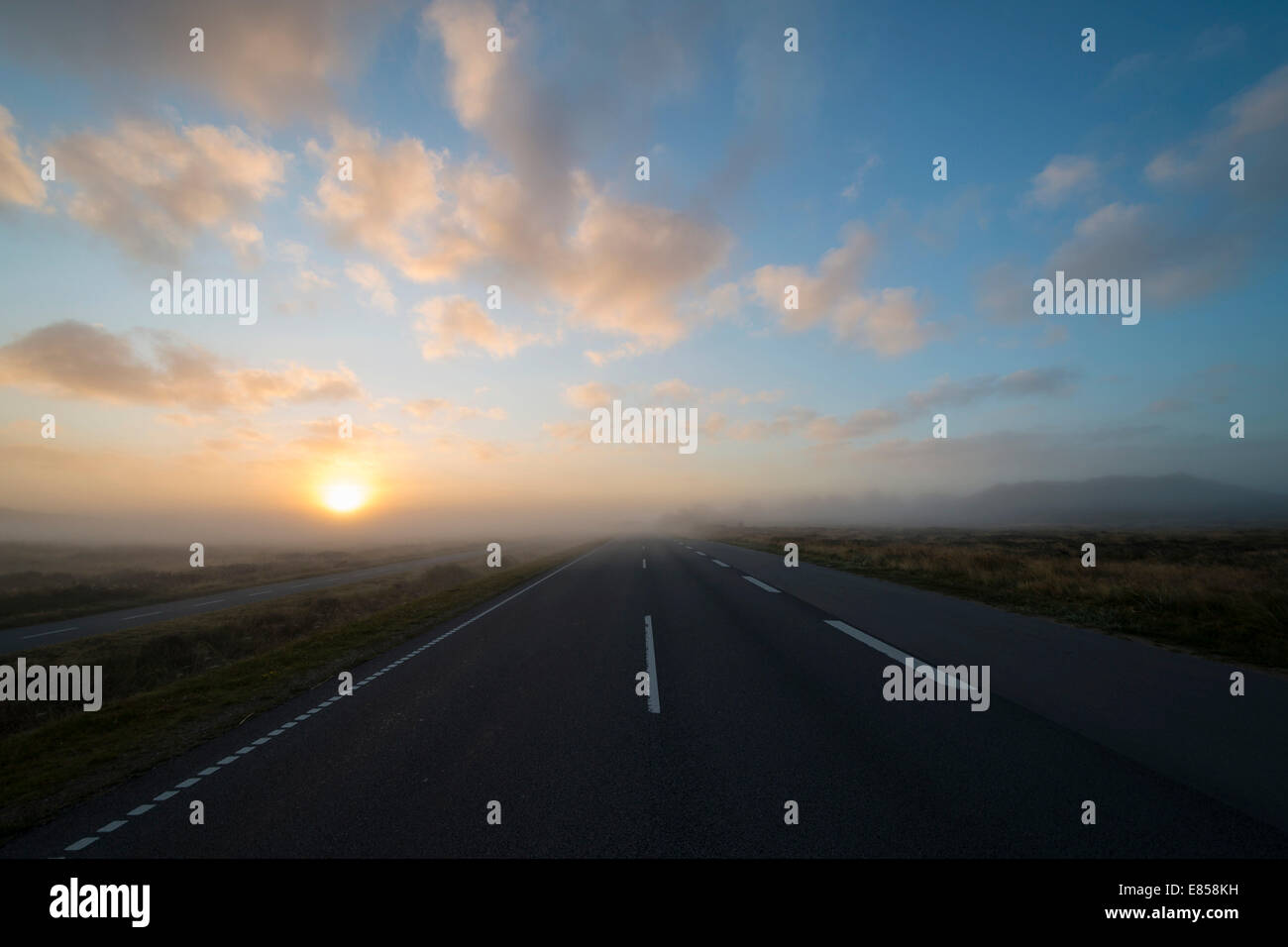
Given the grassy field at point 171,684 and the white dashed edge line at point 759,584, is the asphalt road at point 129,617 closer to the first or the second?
the grassy field at point 171,684

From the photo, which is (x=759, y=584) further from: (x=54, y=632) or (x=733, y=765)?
(x=54, y=632)

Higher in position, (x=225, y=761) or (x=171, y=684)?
(x=225, y=761)

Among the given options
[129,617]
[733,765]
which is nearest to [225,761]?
[733,765]

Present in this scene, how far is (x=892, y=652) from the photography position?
8.90 m

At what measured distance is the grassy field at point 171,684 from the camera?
5570 millimetres

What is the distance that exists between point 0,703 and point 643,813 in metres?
13.2

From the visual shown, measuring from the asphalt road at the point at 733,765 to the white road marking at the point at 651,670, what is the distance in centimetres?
7

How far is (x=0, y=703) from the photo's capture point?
9422mm

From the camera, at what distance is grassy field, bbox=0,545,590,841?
219 inches

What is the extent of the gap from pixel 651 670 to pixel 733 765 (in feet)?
11.7
